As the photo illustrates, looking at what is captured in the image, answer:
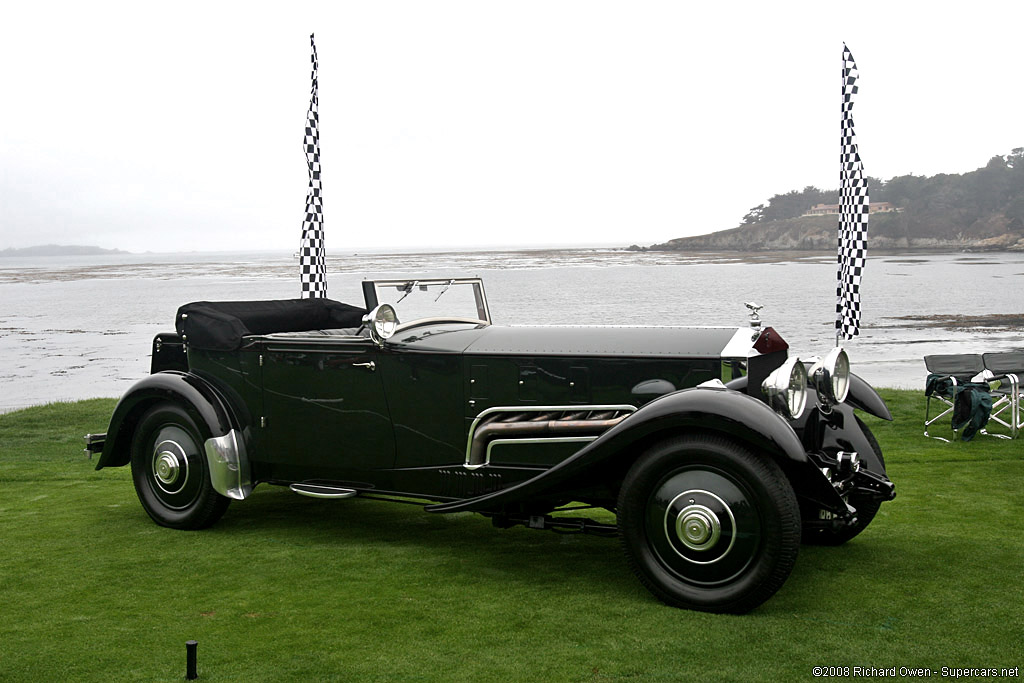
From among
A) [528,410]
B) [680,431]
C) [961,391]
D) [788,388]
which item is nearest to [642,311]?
[961,391]

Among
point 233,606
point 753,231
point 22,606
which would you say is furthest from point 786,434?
point 753,231

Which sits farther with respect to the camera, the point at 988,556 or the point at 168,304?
the point at 168,304

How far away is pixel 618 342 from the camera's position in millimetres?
4828

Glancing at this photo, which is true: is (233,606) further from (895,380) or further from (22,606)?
(895,380)

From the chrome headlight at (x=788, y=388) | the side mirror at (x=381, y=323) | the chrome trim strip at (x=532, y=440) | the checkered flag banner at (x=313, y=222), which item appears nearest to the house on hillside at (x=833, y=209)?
the checkered flag banner at (x=313, y=222)

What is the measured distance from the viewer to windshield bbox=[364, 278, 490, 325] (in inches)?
Result: 211

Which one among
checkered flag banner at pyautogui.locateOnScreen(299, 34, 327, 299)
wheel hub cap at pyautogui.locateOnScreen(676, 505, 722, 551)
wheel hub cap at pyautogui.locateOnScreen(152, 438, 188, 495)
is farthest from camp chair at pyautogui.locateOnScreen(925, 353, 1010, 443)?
checkered flag banner at pyautogui.locateOnScreen(299, 34, 327, 299)

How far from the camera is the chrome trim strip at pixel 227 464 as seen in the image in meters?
5.56

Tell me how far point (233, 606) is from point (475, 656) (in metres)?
1.36

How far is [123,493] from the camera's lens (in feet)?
22.9

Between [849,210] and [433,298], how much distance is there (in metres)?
7.38

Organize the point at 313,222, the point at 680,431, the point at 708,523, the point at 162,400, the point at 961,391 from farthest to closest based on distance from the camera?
the point at 313,222 → the point at 961,391 → the point at 162,400 → the point at 680,431 → the point at 708,523

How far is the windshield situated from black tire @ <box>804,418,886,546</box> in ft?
7.67

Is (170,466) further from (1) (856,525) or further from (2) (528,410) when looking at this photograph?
(1) (856,525)
